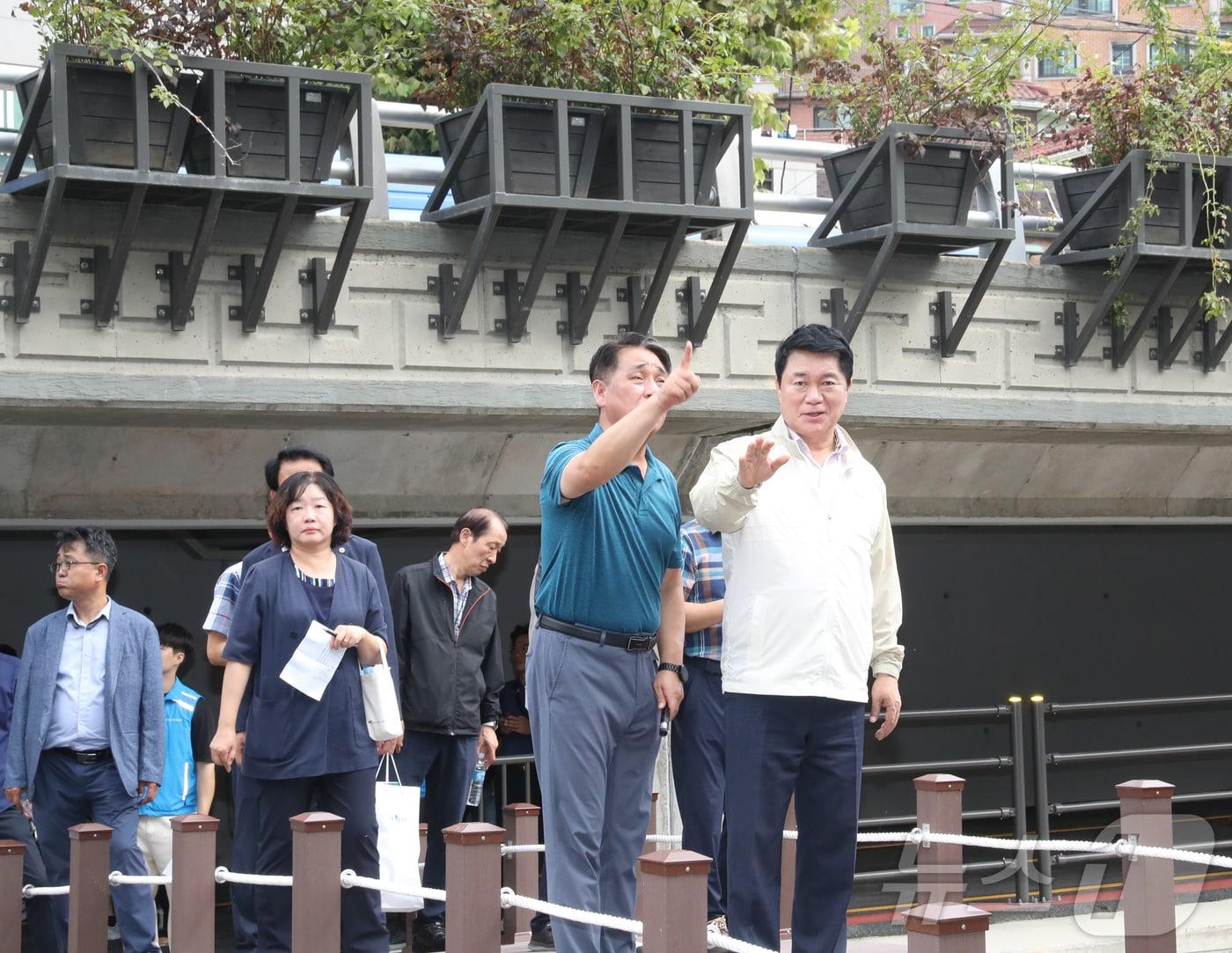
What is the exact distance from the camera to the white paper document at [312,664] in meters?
5.44

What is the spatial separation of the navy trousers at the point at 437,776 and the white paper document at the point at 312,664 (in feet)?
5.36

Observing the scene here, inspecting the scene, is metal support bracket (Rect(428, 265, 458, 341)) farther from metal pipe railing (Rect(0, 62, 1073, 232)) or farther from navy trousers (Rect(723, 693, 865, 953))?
navy trousers (Rect(723, 693, 865, 953))

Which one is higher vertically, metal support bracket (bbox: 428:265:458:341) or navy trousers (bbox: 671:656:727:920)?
metal support bracket (bbox: 428:265:458:341)

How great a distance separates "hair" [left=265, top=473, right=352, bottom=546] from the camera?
5621 mm

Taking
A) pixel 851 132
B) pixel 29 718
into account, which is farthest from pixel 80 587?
pixel 851 132

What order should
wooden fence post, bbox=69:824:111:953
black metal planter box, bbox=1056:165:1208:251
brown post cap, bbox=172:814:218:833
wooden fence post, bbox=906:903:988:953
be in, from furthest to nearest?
black metal planter box, bbox=1056:165:1208:251
wooden fence post, bbox=69:824:111:953
brown post cap, bbox=172:814:218:833
wooden fence post, bbox=906:903:988:953

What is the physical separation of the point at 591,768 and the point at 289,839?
1.64 metres

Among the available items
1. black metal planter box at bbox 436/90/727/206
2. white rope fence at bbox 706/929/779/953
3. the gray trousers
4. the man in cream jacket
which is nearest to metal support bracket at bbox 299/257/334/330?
black metal planter box at bbox 436/90/727/206

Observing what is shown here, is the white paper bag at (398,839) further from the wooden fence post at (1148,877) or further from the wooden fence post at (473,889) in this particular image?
the wooden fence post at (1148,877)

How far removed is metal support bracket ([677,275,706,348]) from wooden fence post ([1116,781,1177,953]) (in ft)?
12.8

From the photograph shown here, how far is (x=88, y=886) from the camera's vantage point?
238 inches

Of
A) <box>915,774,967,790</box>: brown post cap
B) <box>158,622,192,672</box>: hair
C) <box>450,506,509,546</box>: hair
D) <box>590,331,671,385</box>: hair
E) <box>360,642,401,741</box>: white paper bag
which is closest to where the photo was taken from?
<box>590,331,671,385</box>: hair

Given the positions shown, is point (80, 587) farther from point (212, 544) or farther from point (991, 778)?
point (991, 778)

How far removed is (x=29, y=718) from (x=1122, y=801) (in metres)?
3.98
